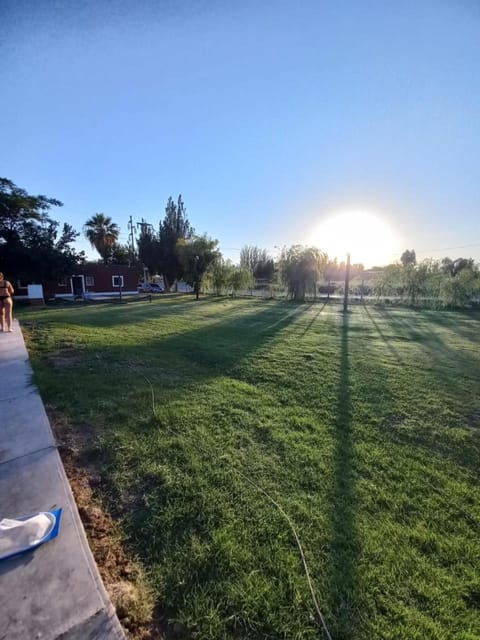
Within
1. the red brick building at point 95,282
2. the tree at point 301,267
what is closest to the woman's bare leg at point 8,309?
the red brick building at point 95,282

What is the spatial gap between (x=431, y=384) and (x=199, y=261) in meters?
20.7

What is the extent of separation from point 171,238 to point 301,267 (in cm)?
1764

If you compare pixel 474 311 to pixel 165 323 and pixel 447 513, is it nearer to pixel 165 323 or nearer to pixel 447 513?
pixel 165 323

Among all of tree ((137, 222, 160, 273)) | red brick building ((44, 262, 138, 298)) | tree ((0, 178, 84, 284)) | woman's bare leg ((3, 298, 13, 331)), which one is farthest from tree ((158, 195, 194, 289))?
woman's bare leg ((3, 298, 13, 331))

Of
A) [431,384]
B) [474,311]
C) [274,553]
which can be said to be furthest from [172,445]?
[474,311]

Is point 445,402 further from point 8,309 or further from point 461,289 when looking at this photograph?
point 461,289

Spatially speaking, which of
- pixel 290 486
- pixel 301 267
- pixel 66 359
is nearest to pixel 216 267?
pixel 301 267

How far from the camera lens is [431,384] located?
4.24m

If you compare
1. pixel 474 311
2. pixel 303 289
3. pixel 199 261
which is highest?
pixel 199 261

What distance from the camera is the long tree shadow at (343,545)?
1.23 metres

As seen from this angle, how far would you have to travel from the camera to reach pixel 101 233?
96.1ft

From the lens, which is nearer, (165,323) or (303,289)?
(165,323)

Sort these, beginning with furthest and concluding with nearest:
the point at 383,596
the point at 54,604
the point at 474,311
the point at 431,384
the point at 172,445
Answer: the point at 474,311 → the point at 431,384 → the point at 172,445 → the point at 383,596 → the point at 54,604

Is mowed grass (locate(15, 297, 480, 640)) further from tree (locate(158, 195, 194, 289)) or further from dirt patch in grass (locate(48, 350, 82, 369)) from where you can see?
tree (locate(158, 195, 194, 289))
